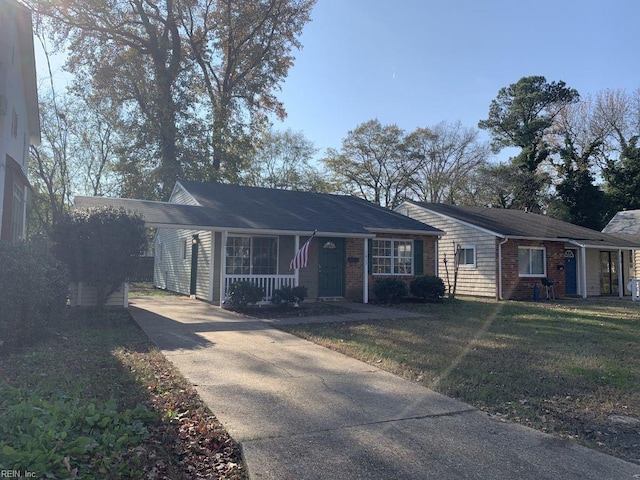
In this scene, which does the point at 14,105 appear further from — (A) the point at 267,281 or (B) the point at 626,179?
(B) the point at 626,179

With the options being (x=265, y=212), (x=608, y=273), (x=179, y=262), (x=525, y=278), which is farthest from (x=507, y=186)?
(x=179, y=262)

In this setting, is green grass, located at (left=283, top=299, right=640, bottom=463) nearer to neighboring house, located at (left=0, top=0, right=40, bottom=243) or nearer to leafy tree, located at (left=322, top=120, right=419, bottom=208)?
neighboring house, located at (left=0, top=0, right=40, bottom=243)

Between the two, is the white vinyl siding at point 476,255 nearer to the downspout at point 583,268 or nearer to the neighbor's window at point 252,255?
the downspout at point 583,268

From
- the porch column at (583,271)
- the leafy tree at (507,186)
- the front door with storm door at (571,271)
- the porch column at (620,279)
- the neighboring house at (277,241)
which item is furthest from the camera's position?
the leafy tree at (507,186)

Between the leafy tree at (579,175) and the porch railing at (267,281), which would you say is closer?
the porch railing at (267,281)

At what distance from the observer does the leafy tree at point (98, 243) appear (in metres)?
11.1

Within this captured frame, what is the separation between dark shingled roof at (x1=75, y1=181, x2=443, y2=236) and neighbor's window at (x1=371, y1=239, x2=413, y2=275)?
721mm

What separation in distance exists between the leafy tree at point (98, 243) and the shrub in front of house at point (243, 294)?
2.84 metres

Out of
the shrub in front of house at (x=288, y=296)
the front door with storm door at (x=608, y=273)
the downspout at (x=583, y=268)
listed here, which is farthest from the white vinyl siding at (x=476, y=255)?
the shrub in front of house at (x=288, y=296)

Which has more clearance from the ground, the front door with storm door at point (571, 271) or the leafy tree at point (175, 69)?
the leafy tree at point (175, 69)

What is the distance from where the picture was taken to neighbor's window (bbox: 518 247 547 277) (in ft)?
63.8

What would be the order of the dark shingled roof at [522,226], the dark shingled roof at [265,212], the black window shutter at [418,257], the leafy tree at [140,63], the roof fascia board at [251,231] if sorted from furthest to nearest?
the leafy tree at [140,63]
the dark shingled roof at [522,226]
the black window shutter at [418,257]
the dark shingled roof at [265,212]
the roof fascia board at [251,231]

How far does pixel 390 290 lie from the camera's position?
621 inches

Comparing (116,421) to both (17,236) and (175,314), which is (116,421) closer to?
(175,314)
